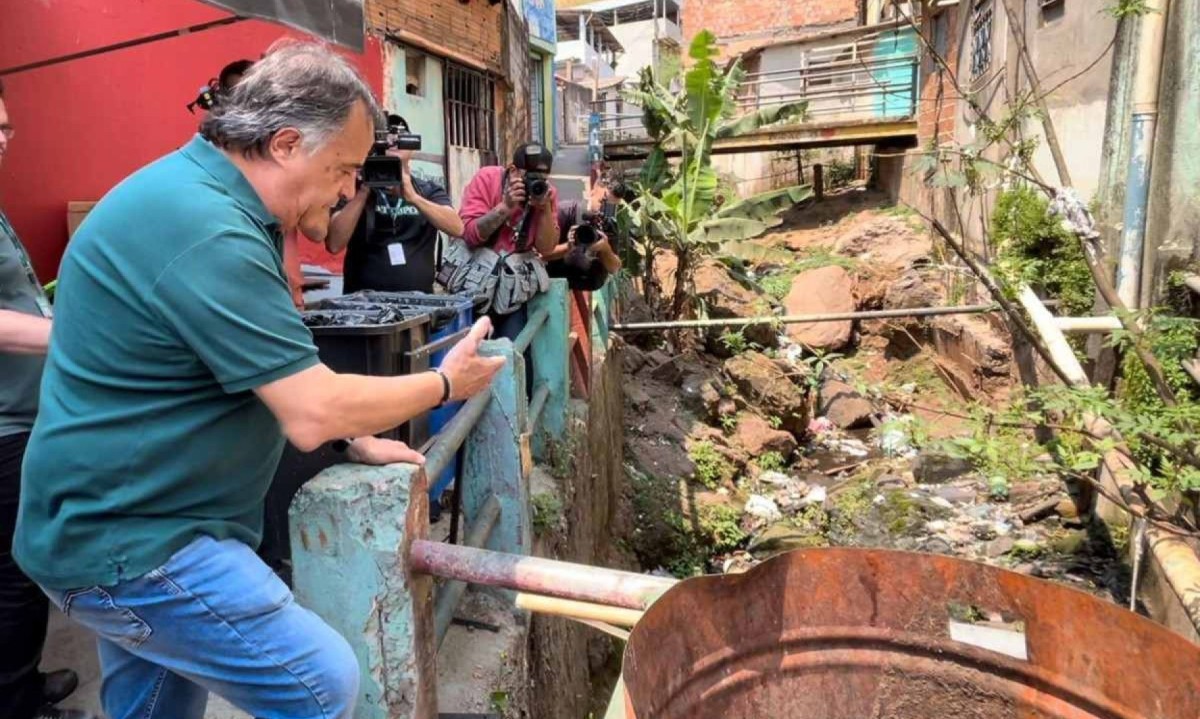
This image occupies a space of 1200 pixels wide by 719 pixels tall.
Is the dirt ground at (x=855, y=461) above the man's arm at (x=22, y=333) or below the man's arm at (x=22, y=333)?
below

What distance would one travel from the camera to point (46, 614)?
2.21 metres

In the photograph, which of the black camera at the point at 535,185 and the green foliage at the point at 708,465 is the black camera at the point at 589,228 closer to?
the black camera at the point at 535,185

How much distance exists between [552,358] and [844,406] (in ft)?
19.7

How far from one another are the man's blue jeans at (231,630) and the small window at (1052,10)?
734 centimetres

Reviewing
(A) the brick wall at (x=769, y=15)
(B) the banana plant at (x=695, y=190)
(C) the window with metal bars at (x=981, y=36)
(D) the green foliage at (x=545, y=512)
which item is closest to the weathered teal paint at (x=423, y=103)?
(B) the banana plant at (x=695, y=190)

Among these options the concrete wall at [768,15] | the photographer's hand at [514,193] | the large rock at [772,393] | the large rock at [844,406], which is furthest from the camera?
the concrete wall at [768,15]

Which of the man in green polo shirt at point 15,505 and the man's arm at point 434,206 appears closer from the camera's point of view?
the man in green polo shirt at point 15,505

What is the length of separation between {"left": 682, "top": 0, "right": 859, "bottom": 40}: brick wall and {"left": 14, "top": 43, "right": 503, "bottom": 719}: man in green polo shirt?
87.9 feet

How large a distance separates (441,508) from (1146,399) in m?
3.45

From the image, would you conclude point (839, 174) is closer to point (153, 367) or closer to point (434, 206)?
point (434, 206)

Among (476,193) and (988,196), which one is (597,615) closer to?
(476,193)

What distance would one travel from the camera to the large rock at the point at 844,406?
9031 millimetres

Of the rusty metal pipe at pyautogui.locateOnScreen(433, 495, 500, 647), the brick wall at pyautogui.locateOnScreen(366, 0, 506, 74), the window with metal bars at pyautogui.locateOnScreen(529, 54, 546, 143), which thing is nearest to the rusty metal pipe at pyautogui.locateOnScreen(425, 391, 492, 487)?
the rusty metal pipe at pyautogui.locateOnScreen(433, 495, 500, 647)

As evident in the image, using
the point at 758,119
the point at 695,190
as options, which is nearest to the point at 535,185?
the point at 695,190
